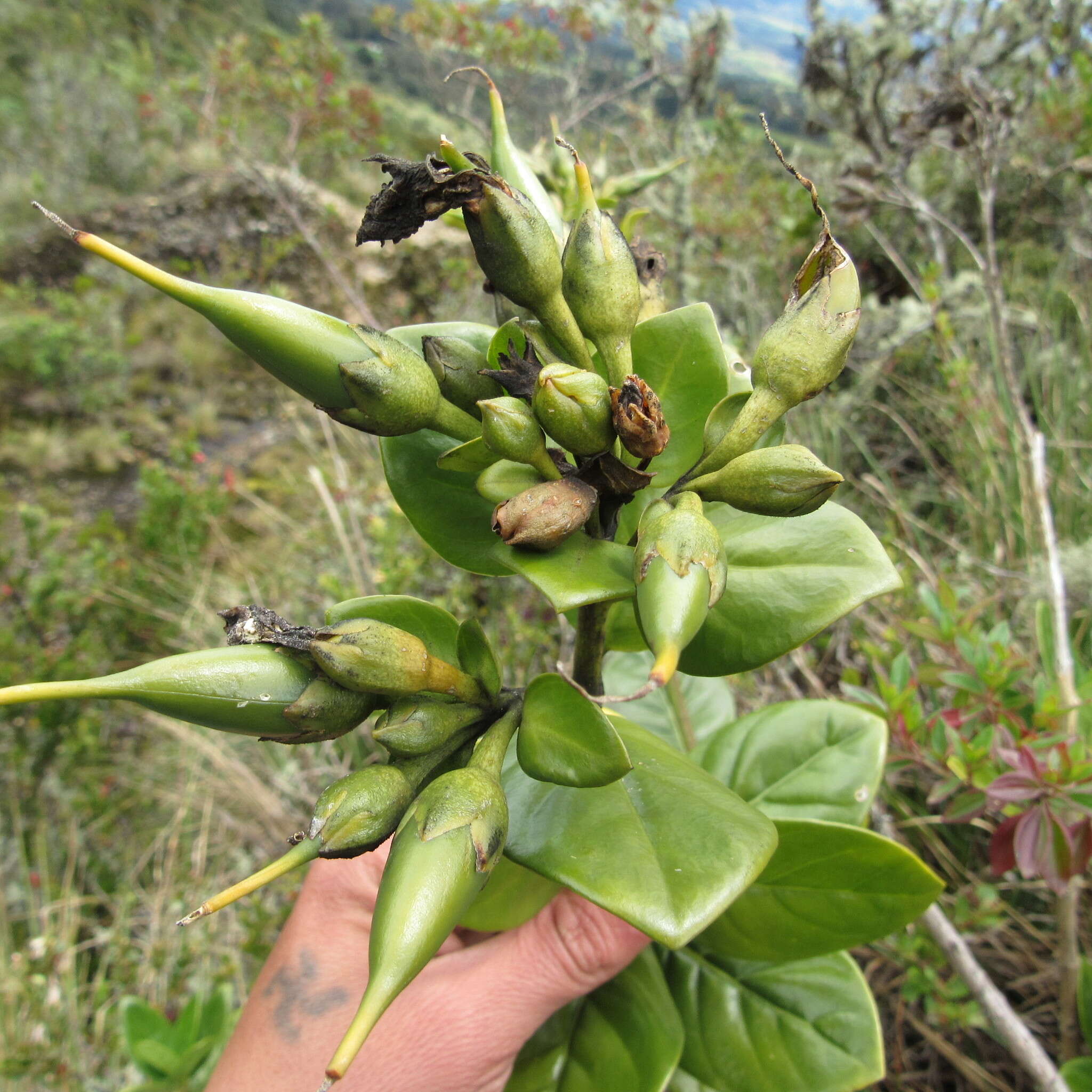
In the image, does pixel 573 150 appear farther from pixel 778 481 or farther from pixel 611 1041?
pixel 611 1041

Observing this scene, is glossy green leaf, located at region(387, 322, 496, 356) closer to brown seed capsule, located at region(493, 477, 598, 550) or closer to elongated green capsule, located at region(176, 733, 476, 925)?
brown seed capsule, located at region(493, 477, 598, 550)

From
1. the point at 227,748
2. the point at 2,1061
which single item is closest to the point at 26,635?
the point at 227,748

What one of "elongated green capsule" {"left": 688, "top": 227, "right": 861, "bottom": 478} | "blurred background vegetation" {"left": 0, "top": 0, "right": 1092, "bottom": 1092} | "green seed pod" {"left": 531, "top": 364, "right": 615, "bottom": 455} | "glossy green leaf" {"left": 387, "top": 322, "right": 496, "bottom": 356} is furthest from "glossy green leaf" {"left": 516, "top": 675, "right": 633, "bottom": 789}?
"blurred background vegetation" {"left": 0, "top": 0, "right": 1092, "bottom": 1092}

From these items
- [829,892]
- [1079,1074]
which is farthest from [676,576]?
[1079,1074]

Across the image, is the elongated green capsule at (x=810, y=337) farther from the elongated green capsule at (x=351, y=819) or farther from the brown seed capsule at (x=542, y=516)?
the elongated green capsule at (x=351, y=819)

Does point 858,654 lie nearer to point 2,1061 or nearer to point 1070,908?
point 1070,908

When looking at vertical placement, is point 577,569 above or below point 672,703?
above
